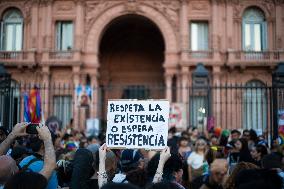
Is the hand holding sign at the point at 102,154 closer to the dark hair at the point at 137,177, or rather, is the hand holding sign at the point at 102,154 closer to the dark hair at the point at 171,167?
the dark hair at the point at 137,177

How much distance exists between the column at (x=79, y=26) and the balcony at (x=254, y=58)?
29.7ft

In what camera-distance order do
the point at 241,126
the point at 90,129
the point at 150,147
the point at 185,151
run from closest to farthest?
the point at 150,147 → the point at 185,151 → the point at 90,129 → the point at 241,126

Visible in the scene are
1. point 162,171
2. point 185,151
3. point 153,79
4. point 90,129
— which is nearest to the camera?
point 162,171

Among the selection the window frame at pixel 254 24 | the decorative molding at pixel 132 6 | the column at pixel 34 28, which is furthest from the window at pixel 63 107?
the window frame at pixel 254 24

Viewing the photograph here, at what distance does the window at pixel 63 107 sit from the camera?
1014 inches

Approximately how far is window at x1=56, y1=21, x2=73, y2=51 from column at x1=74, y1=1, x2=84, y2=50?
876 mm

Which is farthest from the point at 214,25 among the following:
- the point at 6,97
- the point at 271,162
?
the point at 271,162

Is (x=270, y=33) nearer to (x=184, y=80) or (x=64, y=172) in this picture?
(x=184, y=80)

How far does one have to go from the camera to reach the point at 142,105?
18.7 feet

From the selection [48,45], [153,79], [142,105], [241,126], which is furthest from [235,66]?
[142,105]

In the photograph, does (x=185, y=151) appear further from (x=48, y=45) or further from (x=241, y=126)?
(x=48, y=45)

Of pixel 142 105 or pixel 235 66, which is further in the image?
pixel 235 66

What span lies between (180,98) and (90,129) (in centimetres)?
648

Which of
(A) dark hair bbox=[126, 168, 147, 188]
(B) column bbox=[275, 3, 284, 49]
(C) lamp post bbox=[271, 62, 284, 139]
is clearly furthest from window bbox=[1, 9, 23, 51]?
(A) dark hair bbox=[126, 168, 147, 188]
